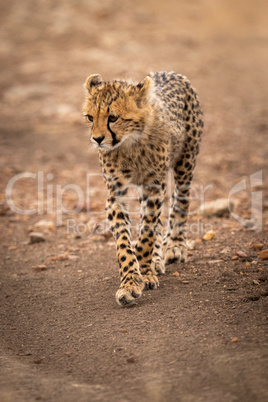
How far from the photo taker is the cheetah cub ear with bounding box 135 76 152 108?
4.86m

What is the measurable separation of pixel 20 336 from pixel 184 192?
7.71 ft

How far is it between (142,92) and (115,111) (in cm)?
40

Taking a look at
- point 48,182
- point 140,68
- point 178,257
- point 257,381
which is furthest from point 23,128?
point 257,381

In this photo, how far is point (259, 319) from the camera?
4.04m

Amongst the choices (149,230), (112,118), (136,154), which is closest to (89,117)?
(112,118)

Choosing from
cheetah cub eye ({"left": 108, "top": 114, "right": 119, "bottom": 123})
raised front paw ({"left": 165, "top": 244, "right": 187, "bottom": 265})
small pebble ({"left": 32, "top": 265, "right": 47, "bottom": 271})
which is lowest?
small pebble ({"left": 32, "top": 265, "right": 47, "bottom": 271})

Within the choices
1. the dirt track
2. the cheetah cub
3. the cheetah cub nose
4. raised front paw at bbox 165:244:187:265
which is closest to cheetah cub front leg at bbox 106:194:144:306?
the cheetah cub

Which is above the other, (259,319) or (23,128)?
(23,128)

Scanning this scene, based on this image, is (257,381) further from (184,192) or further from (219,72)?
(219,72)

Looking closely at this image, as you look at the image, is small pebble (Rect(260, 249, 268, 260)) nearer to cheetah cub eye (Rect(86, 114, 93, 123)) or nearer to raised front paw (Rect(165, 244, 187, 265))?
raised front paw (Rect(165, 244, 187, 265))

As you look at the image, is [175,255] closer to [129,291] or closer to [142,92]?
[129,291]

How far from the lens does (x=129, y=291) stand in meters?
4.61

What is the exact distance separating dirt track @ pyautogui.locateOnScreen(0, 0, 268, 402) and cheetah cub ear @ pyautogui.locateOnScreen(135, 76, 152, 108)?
60.5 inches

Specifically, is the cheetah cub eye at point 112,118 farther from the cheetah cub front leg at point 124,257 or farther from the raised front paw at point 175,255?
the raised front paw at point 175,255
